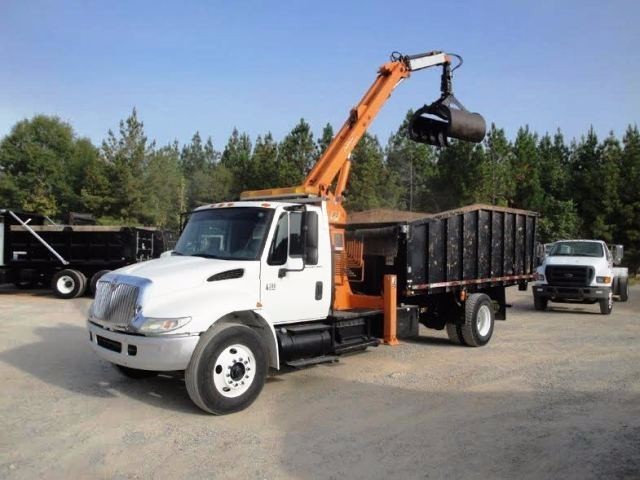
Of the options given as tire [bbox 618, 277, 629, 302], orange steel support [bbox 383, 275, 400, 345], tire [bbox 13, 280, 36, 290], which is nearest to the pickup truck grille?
tire [bbox 618, 277, 629, 302]

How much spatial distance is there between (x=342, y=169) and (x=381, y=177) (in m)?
22.3

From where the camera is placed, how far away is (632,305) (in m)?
19.1

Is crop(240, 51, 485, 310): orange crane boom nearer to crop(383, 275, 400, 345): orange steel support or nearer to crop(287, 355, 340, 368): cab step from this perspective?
crop(383, 275, 400, 345): orange steel support

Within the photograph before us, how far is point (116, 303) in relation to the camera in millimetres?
6535

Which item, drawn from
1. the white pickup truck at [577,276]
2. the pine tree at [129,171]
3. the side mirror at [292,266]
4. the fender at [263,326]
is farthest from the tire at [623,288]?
the pine tree at [129,171]

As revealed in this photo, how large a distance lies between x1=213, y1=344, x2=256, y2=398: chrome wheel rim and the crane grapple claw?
606cm

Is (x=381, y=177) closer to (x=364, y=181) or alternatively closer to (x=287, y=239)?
(x=364, y=181)

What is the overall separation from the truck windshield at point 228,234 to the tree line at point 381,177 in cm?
2222

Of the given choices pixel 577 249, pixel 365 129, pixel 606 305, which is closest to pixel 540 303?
pixel 606 305

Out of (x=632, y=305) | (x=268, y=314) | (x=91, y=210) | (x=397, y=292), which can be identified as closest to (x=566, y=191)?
(x=632, y=305)

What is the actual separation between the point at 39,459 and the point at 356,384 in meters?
3.96

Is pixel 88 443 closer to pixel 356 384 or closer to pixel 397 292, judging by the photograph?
pixel 356 384

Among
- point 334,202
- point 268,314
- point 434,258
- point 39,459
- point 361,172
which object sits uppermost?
point 361,172

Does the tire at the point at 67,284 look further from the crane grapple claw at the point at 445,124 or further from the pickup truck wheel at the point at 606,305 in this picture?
the pickup truck wheel at the point at 606,305
